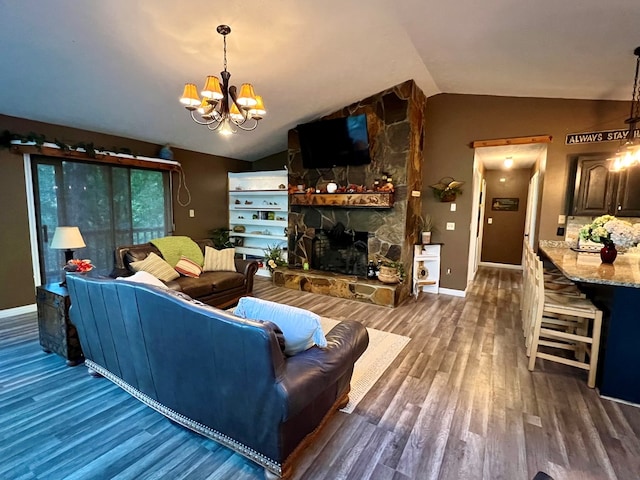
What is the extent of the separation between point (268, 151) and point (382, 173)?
2929mm

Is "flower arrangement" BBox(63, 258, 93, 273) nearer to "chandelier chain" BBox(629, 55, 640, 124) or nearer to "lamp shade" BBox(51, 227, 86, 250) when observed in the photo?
"lamp shade" BBox(51, 227, 86, 250)

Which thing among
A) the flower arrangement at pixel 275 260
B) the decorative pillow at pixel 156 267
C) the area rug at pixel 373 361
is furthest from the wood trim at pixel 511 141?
the decorative pillow at pixel 156 267

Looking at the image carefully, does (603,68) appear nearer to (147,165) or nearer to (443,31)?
(443,31)

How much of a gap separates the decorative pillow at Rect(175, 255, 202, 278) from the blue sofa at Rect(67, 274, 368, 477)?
1.74m

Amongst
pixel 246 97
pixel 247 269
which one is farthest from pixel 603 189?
pixel 247 269

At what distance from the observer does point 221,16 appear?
266 centimetres

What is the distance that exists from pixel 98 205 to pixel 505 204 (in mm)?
8085

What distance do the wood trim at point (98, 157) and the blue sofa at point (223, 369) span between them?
2813mm

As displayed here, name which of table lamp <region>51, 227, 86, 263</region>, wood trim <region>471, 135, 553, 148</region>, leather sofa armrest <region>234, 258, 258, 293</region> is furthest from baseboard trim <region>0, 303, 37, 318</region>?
wood trim <region>471, 135, 553, 148</region>

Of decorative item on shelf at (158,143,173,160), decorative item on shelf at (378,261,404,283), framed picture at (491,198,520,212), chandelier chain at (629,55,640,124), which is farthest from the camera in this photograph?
framed picture at (491,198,520,212)

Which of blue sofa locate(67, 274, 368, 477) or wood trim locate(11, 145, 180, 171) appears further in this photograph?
wood trim locate(11, 145, 180, 171)

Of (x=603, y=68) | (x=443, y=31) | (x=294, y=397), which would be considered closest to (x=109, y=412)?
(x=294, y=397)

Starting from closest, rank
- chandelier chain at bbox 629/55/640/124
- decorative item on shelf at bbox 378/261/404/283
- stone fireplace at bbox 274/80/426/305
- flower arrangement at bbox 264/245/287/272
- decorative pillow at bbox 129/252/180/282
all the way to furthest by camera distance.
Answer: chandelier chain at bbox 629/55/640/124 → decorative pillow at bbox 129/252/180/282 → decorative item on shelf at bbox 378/261/404/283 → stone fireplace at bbox 274/80/426/305 → flower arrangement at bbox 264/245/287/272

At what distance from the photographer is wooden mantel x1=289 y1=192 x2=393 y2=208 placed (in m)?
4.61
